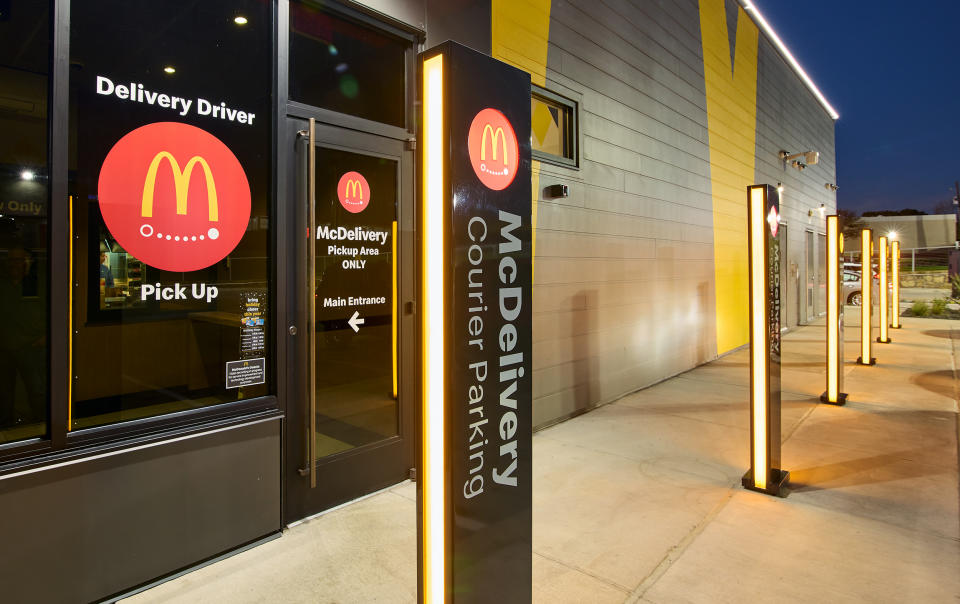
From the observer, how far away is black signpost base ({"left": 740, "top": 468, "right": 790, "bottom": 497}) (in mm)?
3172

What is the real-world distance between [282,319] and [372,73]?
173 centimetres

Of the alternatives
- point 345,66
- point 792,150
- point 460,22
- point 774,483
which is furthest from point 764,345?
point 792,150

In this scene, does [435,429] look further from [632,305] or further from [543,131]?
[632,305]

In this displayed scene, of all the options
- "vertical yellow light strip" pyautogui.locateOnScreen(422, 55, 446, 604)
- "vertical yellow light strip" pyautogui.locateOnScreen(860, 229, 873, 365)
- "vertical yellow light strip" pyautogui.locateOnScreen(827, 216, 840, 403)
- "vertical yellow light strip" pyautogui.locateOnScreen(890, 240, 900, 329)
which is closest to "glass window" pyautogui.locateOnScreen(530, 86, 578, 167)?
"vertical yellow light strip" pyautogui.locateOnScreen(827, 216, 840, 403)

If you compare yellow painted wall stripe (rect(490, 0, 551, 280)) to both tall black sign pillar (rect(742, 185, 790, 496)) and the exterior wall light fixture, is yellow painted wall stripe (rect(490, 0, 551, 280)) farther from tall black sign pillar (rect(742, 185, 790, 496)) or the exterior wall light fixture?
the exterior wall light fixture

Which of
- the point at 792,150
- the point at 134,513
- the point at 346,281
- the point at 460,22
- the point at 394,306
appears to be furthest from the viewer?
the point at 792,150

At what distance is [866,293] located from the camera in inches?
275

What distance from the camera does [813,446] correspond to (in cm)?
404

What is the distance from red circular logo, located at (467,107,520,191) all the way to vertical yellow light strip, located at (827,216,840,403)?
4848mm

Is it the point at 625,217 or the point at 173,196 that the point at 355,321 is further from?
the point at 625,217

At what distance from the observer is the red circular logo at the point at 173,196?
2201 millimetres

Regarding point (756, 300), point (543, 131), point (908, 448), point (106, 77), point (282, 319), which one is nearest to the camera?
point (106, 77)

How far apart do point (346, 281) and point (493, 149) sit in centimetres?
188

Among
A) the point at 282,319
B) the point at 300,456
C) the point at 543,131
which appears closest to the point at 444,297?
the point at 282,319
